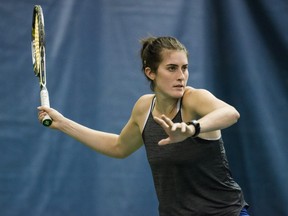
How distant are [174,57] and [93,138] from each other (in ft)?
2.33

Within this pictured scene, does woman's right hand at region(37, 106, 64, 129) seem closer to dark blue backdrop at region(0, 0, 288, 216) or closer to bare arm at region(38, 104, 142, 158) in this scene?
bare arm at region(38, 104, 142, 158)

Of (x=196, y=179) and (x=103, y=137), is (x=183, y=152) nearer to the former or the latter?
(x=196, y=179)

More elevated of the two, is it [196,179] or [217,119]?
[217,119]

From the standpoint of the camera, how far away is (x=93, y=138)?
112 inches

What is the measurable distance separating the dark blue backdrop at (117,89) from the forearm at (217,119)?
59.9 inches

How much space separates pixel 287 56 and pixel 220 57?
1.48 feet

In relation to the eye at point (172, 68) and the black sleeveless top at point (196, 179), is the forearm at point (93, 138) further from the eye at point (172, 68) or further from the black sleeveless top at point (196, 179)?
the eye at point (172, 68)

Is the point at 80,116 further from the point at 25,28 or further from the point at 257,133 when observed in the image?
the point at 257,133

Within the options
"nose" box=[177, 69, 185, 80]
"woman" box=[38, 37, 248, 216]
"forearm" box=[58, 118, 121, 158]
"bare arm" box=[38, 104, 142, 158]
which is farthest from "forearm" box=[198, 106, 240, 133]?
"forearm" box=[58, 118, 121, 158]

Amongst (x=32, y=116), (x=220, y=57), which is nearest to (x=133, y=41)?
(x=220, y=57)

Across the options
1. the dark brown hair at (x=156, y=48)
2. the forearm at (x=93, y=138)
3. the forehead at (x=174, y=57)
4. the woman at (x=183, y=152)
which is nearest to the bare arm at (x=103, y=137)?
the forearm at (x=93, y=138)

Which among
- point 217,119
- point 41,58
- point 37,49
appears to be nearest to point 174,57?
point 217,119

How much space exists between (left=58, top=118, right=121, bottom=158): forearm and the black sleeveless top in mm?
501

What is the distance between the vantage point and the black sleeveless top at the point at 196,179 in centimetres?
230
